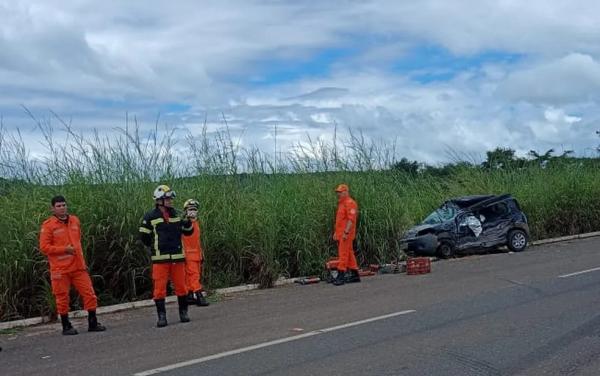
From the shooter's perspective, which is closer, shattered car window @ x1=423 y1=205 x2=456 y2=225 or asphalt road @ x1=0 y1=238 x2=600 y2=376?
asphalt road @ x1=0 y1=238 x2=600 y2=376

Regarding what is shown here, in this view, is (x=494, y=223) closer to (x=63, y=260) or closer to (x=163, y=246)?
(x=163, y=246)

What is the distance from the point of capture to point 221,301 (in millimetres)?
13344

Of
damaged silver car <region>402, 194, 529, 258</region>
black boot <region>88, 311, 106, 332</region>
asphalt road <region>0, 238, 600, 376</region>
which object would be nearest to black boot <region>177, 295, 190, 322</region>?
asphalt road <region>0, 238, 600, 376</region>

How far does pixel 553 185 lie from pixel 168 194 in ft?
57.8

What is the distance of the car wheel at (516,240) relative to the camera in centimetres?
2050

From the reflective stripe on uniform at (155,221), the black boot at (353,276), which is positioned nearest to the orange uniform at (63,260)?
the reflective stripe on uniform at (155,221)

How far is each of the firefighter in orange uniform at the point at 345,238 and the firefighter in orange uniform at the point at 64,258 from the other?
5715 mm

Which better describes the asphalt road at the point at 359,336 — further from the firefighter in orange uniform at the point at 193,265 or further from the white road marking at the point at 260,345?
the firefighter in orange uniform at the point at 193,265

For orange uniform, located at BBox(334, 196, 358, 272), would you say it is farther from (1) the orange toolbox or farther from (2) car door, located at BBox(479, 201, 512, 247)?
(2) car door, located at BBox(479, 201, 512, 247)

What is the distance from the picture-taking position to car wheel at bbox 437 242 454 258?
19641 millimetres

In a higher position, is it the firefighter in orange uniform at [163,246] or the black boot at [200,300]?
the firefighter in orange uniform at [163,246]

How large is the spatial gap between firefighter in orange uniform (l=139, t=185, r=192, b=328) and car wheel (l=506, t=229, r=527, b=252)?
12.1m

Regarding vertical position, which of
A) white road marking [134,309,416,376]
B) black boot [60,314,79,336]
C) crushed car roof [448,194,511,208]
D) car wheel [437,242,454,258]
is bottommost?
white road marking [134,309,416,376]

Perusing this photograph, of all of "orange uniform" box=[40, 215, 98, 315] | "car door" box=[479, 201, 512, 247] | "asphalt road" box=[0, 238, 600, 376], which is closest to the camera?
"asphalt road" box=[0, 238, 600, 376]
